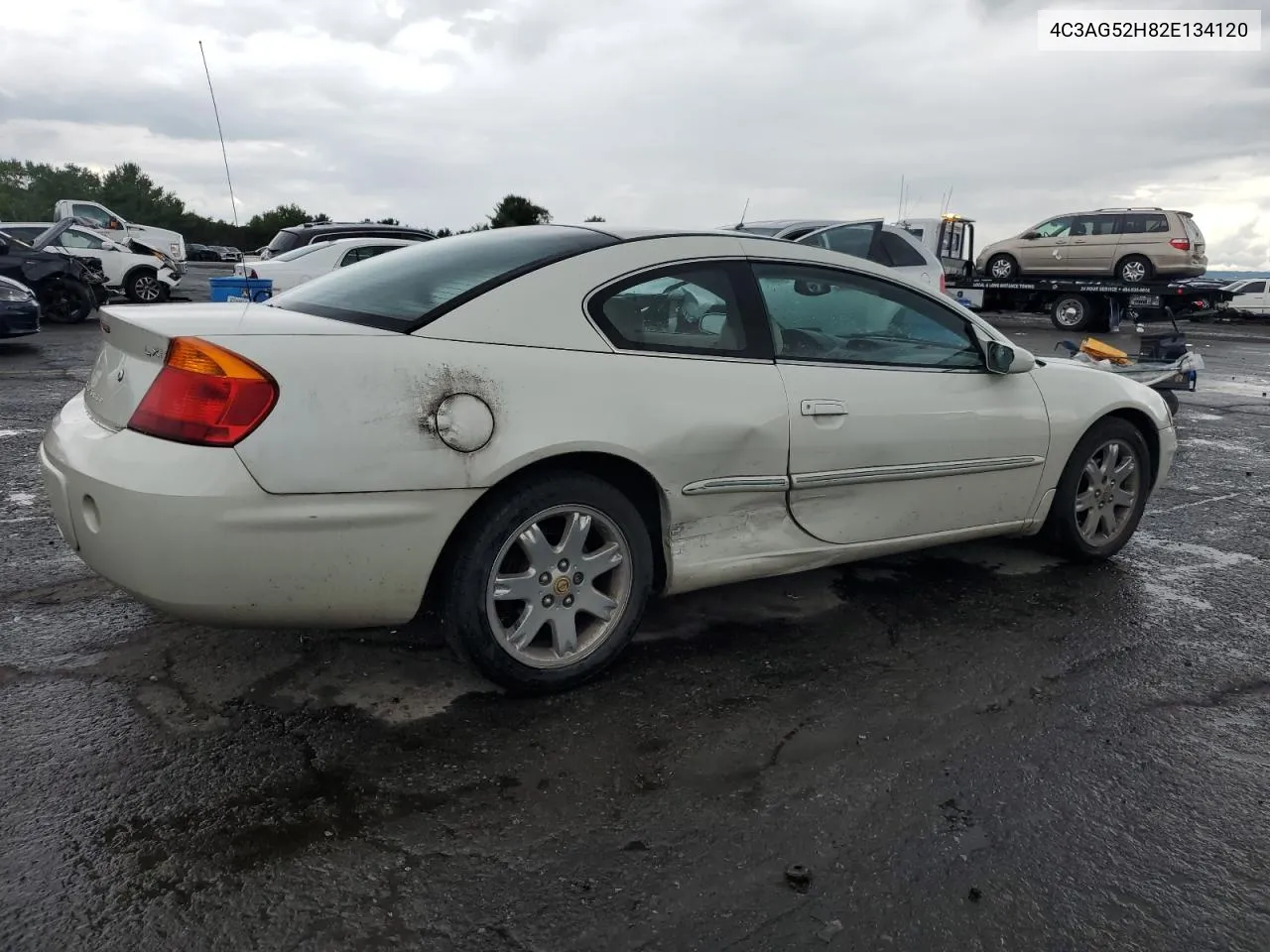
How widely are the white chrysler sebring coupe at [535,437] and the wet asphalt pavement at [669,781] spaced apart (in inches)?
13.3

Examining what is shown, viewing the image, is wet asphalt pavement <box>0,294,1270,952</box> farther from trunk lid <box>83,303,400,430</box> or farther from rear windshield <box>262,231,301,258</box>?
rear windshield <box>262,231,301,258</box>

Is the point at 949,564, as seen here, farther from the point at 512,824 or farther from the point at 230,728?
the point at 230,728

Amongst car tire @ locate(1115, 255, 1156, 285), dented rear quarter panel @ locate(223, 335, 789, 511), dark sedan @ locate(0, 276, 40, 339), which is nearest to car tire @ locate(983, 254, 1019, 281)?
car tire @ locate(1115, 255, 1156, 285)

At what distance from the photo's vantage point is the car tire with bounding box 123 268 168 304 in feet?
59.6

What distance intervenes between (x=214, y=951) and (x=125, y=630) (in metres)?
1.82

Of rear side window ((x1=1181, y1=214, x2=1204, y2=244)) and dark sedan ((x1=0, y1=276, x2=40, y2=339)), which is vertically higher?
rear side window ((x1=1181, y1=214, x2=1204, y2=244))

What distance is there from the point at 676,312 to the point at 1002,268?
828 inches

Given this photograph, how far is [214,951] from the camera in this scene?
1936 millimetres

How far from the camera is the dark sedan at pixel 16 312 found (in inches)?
443

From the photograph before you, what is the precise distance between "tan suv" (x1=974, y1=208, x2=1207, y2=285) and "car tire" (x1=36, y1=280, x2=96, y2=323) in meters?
17.9

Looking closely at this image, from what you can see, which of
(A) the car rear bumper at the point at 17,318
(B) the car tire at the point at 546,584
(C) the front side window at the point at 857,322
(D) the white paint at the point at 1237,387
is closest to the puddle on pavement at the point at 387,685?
(B) the car tire at the point at 546,584

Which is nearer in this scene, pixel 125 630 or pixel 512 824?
pixel 512 824

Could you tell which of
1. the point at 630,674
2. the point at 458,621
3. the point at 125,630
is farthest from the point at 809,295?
the point at 125,630

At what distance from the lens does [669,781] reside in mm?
2615
